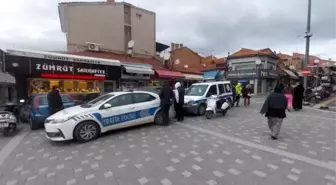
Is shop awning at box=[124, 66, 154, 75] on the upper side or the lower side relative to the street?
upper

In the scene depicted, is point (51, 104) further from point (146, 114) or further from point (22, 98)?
point (22, 98)

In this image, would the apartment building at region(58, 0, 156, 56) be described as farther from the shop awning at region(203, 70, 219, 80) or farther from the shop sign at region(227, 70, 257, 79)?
the shop sign at region(227, 70, 257, 79)

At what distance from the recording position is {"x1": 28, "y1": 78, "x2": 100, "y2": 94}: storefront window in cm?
1252

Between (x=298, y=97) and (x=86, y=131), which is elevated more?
(x=298, y=97)

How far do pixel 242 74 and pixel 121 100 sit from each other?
3176cm

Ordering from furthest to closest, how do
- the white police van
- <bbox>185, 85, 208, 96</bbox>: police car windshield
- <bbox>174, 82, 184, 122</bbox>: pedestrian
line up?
<bbox>185, 85, 208, 96</bbox>: police car windshield, the white police van, <bbox>174, 82, 184, 122</bbox>: pedestrian

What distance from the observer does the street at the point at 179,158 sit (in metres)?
4.11

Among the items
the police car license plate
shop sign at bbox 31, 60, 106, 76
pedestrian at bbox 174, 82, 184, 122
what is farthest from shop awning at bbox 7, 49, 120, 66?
pedestrian at bbox 174, 82, 184, 122

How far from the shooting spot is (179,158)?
5.11 metres

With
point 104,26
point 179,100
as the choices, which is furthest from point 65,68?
point 104,26

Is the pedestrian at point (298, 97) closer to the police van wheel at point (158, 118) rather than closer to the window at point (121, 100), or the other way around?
Answer: the police van wheel at point (158, 118)

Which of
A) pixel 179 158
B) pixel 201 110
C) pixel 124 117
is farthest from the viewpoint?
pixel 201 110

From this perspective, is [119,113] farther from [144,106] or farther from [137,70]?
[137,70]

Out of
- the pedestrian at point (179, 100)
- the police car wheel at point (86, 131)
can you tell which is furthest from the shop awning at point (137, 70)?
the police car wheel at point (86, 131)
